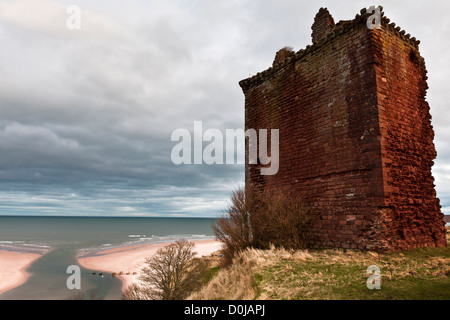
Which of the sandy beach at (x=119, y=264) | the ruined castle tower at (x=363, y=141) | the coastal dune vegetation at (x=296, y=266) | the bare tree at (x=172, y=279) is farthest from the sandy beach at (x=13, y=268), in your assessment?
the ruined castle tower at (x=363, y=141)

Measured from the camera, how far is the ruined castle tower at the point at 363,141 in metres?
8.59

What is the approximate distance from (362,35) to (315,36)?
3867mm

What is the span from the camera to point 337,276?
19.7 ft

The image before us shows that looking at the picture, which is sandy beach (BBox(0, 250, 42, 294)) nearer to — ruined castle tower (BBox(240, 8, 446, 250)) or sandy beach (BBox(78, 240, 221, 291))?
sandy beach (BBox(78, 240, 221, 291))

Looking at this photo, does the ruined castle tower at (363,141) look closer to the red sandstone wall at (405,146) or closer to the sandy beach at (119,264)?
the red sandstone wall at (405,146)

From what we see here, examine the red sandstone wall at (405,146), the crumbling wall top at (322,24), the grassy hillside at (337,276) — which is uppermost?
the crumbling wall top at (322,24)

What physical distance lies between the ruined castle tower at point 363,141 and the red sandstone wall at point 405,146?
1.4 inches

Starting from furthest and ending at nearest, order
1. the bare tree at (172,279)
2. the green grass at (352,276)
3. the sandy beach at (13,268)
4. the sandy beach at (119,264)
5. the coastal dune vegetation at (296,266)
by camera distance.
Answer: the sandy beach at (119,264)
the sandy beach at (13,268)
the bare tree at (172,279)
the coastal dune vegetation at (296,266)
the green grass at (352,276)

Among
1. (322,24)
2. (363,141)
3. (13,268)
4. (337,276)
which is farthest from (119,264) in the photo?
(322,24)

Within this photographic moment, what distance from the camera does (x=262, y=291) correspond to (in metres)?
5.40

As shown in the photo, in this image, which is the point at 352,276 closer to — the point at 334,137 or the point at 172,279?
the point at 334,137

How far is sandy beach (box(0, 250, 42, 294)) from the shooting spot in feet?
77.4

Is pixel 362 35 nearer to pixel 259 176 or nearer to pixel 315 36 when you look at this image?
pixel 315 36
